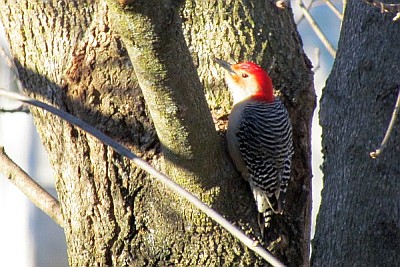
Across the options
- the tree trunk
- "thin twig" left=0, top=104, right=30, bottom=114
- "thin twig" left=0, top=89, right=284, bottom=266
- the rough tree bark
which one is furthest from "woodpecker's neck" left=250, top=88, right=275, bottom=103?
"thin twig" left=0, top=89, right=284, bottom=266

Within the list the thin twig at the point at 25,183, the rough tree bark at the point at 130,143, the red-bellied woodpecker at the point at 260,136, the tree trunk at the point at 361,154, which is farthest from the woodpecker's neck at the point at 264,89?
the thin twig at the point at 25,183

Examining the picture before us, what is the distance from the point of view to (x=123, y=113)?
11.0 feet

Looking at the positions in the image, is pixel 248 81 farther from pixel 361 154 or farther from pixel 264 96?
pixel 361 154

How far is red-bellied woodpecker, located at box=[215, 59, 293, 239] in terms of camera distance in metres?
3.55

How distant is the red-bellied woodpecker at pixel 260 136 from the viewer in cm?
355

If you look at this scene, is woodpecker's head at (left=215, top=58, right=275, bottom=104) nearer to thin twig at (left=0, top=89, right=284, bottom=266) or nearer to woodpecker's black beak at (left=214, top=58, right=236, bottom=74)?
woodpecker's black beak at (left=214, top=58, right=236, bottom=74)

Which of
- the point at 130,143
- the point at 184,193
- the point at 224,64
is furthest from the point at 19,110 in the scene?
the point at 184,193

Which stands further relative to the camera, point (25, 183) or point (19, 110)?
point (19, 110)

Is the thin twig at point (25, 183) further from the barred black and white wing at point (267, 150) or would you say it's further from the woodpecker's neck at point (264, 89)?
the woodpecker's neck at point (264, 89)

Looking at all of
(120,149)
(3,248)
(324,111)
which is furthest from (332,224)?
(3,248)

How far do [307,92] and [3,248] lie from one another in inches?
208

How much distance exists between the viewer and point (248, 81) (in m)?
4.15

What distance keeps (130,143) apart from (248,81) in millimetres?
1029

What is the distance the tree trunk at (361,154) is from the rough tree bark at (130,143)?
35 cm
